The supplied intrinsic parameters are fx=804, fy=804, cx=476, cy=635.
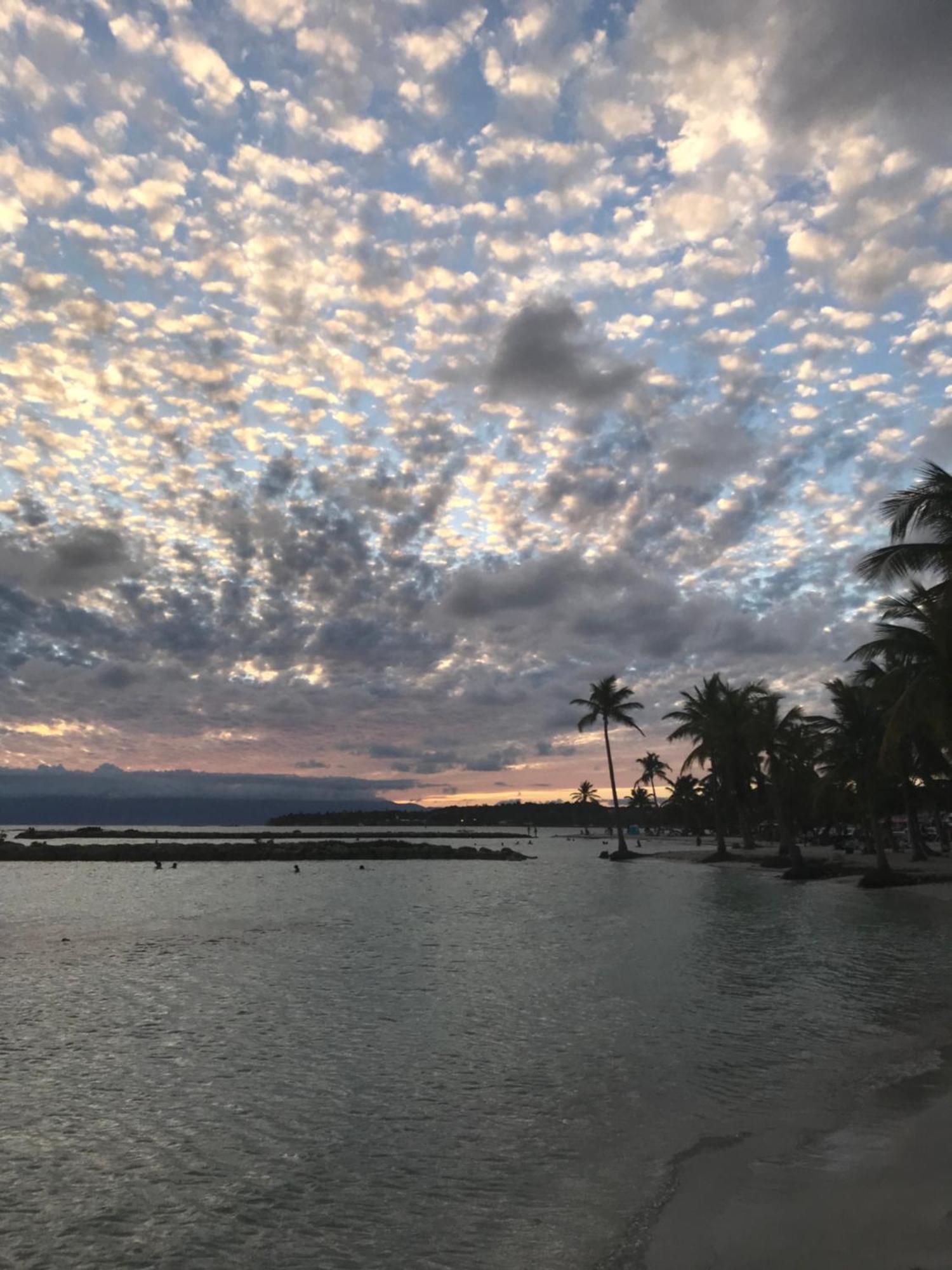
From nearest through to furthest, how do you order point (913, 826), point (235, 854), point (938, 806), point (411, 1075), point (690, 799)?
point (411, 1075) → point (913, 826) → point (938, 806) → point (235, 854) → point (690, 799)

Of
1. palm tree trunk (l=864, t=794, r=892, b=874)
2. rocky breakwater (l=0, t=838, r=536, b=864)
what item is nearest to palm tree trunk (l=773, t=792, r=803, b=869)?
palm tree trunk (l=864, t=794, r=892, b=874)

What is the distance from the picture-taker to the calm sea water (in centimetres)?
729

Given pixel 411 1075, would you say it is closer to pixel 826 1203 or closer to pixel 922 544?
pixel 826 1203

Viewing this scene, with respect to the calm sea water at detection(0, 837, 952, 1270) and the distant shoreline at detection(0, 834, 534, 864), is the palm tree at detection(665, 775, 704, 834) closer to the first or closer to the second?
the distant shoreline at detection(0, 834, 534, 864)

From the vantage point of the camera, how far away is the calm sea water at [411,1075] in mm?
7293

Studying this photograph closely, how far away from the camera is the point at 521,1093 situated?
35.7 ft

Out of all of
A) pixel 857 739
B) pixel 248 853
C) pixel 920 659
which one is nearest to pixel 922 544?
pixel 920 659

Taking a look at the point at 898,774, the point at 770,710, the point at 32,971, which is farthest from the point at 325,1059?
the point at 770,710

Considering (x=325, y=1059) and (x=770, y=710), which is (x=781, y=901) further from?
(x=325, y=1059)

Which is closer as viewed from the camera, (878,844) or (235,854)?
(878,844)

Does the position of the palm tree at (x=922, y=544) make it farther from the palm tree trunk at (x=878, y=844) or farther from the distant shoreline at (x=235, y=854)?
the distant shoreline at (x=235, y=854)

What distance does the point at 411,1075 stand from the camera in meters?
11.8

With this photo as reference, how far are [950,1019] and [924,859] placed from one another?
145 ft

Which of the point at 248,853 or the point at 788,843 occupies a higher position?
the point at 248,853
